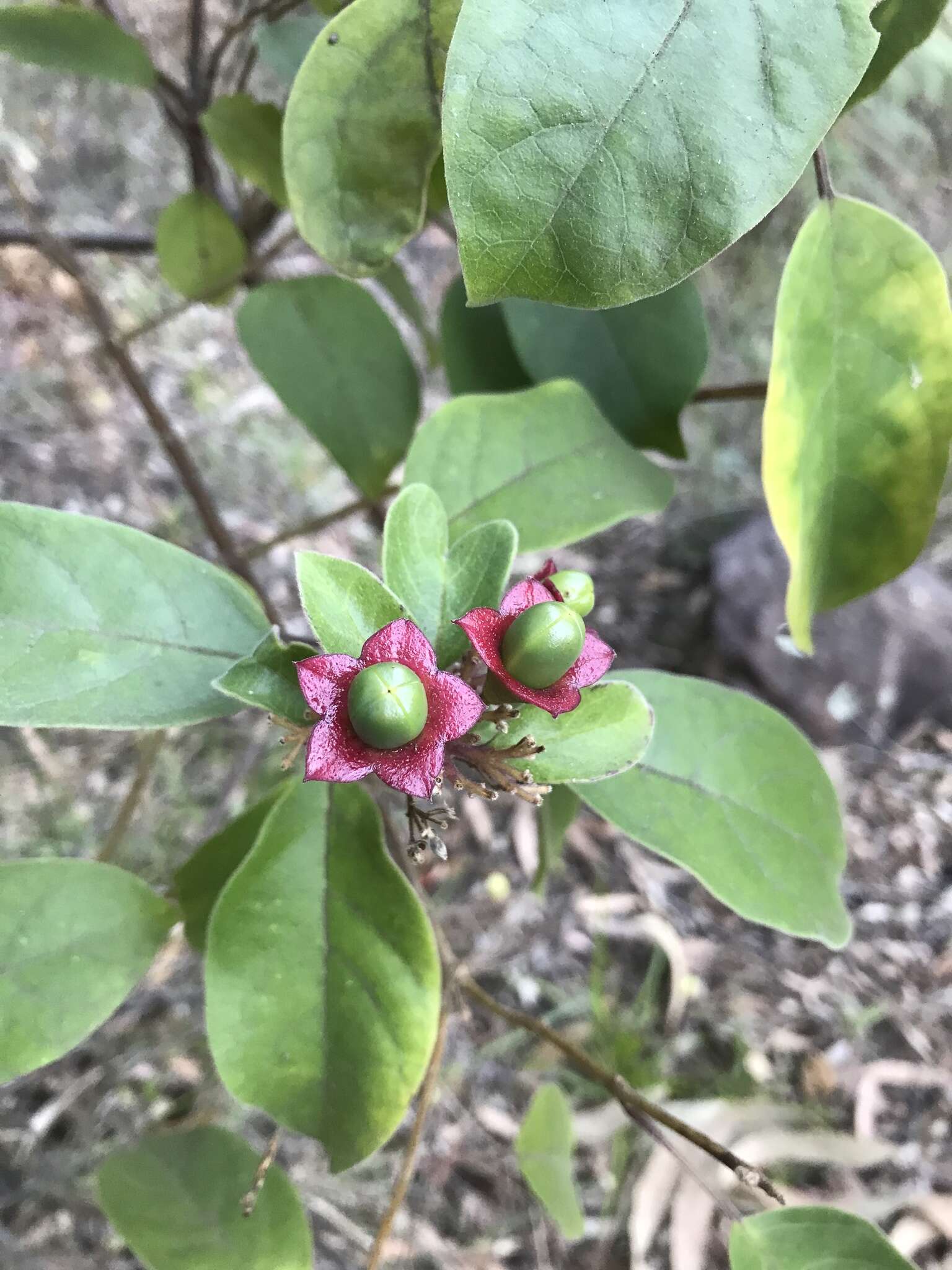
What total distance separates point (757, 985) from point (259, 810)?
133cm

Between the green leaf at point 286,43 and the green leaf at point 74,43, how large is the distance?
113 millimetres

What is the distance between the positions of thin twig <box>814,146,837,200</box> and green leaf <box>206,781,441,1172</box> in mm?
533

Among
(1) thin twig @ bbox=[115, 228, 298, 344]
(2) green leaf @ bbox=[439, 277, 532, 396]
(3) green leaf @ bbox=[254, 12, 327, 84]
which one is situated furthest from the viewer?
(1) thin twig @ bbox=[115, 228, 298, 344]

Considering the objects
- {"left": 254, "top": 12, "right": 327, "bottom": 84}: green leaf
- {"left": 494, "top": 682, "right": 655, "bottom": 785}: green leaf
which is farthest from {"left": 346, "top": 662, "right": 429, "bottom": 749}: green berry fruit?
{"left": 254, "top": 12, "right": 327, "bottom": 84}: green leaf

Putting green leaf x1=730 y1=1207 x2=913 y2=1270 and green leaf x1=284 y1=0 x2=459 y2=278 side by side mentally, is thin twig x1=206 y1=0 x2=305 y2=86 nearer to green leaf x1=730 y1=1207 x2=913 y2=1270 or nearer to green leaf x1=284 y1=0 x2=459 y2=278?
green leaf x1=284 y1=0 x2=459 y2=278

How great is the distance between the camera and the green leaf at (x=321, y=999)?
578 mm

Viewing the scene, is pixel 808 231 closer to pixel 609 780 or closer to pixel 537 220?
pixel 537 220

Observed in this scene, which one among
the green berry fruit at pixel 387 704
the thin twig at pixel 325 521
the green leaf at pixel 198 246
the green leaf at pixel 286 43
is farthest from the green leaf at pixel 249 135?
the green berry fruit at pixel 387 704

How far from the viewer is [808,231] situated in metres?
0.59

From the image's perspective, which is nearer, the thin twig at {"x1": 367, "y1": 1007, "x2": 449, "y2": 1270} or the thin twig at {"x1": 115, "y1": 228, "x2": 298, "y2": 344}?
the thin twig at {"x1": 367, "y1": 1007, "x2": 449, "y2": 1270}

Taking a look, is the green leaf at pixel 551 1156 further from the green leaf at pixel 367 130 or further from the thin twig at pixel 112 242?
the thin twig at pixel 112 242

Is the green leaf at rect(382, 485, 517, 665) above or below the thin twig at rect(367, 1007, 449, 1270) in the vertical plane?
above

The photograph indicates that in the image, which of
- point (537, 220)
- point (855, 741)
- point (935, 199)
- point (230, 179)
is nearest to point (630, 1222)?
point (855, 741)

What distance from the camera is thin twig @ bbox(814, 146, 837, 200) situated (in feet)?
1.98
